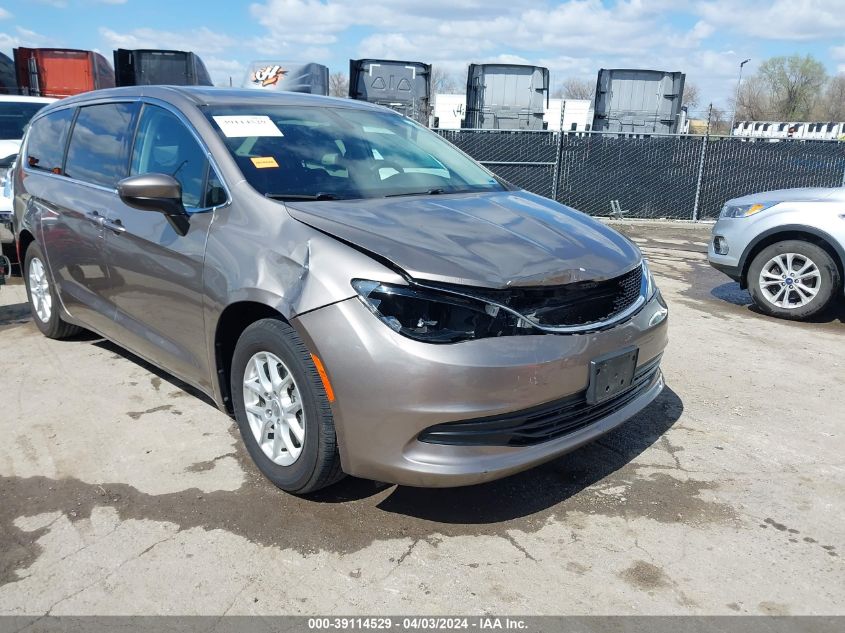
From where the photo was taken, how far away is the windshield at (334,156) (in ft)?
10.7

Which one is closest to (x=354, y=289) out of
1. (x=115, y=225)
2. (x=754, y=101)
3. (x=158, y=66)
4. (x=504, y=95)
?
(x=115, y=225)

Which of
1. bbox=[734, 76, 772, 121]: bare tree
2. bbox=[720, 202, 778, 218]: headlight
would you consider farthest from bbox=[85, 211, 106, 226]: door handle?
bbox=[734, 76, 772, 121]: bare tree

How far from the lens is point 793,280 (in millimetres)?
6379

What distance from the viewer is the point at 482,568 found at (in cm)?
263

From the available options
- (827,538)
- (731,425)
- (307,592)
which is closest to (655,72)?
(731,425)

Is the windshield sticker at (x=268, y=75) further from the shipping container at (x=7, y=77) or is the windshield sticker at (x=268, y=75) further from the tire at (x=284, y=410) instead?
the tire at (x=284, y=410)

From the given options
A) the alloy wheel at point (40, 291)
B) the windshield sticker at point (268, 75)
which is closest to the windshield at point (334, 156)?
the alloy wheel at point (40, 291)

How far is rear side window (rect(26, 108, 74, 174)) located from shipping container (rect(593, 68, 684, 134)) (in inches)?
491

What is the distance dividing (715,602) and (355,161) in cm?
256

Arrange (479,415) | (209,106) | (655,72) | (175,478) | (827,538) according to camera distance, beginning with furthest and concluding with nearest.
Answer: (655,72)
(209,106)
(175,478)
(827,538)
(479,415)

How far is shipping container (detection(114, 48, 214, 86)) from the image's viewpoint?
49.8 ft

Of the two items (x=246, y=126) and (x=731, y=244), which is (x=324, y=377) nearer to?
(x=246, y=126)

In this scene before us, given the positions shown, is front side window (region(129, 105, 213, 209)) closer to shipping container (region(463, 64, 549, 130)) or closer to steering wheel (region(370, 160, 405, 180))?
steering wheel (region(370, 160, 405, 180))
